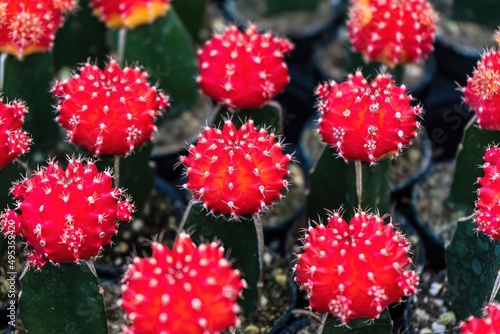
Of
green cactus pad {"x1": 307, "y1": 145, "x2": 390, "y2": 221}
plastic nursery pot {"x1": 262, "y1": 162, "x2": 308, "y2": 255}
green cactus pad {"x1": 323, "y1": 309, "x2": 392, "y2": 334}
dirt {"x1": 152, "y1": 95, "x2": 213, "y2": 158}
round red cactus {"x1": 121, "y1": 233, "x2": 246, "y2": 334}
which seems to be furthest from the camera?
dirt {"x1": 152, "y1": 95, "x2": 213, "y2": 158}

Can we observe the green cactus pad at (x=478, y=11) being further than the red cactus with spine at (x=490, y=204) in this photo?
Yes

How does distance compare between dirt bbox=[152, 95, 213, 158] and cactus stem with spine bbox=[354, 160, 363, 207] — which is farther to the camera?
dirt bbox=[152, 95, 213, 158]

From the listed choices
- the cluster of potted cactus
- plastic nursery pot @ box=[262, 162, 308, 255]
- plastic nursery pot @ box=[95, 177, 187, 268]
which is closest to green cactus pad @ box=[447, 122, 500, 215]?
the cluster of potted cactus

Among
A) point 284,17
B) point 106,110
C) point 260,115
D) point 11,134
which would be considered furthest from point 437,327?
point 284,17

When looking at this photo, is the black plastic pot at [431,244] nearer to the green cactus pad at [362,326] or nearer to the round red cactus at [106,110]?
the green cactus pad at [362,326]

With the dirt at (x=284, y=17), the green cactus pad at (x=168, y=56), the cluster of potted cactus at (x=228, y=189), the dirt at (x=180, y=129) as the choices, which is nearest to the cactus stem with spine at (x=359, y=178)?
the cluster of potted cactus at (x=228, y=189)

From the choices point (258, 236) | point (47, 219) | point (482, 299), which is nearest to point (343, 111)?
point (258, 236)

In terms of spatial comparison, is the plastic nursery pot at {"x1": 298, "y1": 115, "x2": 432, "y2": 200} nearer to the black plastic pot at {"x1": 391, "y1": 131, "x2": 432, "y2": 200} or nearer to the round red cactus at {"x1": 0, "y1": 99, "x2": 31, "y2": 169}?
the black plastic pot at {"x1": 391, "y1": 131, "x2": 432, "y2": 200}
